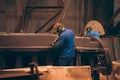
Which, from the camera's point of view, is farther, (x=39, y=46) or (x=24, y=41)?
(x=39, y=46)

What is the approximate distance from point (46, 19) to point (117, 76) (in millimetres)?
4048

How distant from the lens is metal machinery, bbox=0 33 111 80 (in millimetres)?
7824

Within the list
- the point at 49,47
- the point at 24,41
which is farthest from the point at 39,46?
the point at 24,41

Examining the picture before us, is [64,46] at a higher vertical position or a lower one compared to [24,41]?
lower

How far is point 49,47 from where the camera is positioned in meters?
8.08

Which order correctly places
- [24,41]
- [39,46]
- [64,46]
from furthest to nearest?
1. [64,46]
2. [39,46]
3. [24,41]

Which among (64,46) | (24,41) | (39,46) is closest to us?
(24,41)

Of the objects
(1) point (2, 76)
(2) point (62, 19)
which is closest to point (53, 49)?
(1) point (2, 76)

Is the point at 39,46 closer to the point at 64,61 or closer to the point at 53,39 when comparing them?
the point at 53,39

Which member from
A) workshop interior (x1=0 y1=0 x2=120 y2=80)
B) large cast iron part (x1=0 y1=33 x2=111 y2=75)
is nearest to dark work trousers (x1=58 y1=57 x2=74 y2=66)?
workshop interior (x1=0 y1=0 x2=120 y2=80)

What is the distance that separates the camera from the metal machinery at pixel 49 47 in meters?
7.82

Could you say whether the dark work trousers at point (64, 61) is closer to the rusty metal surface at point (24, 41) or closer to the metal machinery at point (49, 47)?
the metal machinery at point (49, 47)

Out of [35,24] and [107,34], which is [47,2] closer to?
[35,24]

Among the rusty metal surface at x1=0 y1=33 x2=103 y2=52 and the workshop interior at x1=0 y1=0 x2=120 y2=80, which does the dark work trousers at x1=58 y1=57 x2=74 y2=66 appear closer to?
the workshop interior at x1=0 y1=0 x2=120 y2=80
